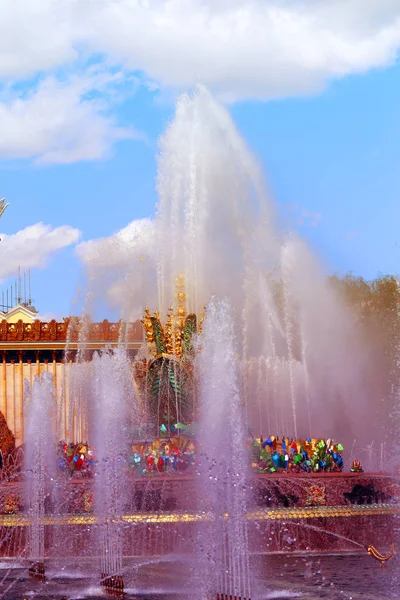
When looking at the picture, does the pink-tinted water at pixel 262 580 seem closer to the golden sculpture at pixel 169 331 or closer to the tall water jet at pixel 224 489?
the tall water jet at pixel 224 489

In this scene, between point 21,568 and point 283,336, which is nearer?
point 21,568

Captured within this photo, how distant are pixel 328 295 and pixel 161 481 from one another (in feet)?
54.5

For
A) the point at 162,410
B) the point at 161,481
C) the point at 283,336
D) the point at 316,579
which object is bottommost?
the point at 316,579

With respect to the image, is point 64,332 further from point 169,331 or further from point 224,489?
point 224,489

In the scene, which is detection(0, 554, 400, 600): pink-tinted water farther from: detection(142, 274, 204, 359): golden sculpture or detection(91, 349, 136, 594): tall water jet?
detection(142, 274, 204, 359): golden sculpture

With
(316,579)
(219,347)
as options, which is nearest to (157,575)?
(316,579)

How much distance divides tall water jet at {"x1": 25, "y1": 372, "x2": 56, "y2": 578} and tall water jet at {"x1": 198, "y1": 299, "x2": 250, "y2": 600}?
2.94m

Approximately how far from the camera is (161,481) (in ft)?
63.9

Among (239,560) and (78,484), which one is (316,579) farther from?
(78,484)

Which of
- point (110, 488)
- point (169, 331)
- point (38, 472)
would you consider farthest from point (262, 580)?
point (169, 331)

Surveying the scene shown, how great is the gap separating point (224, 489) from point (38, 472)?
612 cm

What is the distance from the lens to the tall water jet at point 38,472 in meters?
18.3

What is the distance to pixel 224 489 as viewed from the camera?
14547 millimetres

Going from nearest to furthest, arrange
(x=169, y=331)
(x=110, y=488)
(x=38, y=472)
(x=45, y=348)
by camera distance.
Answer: (x=110, y=488)
(x=38, y=472)
(x=169, y=331)
(x=45, y=348)
